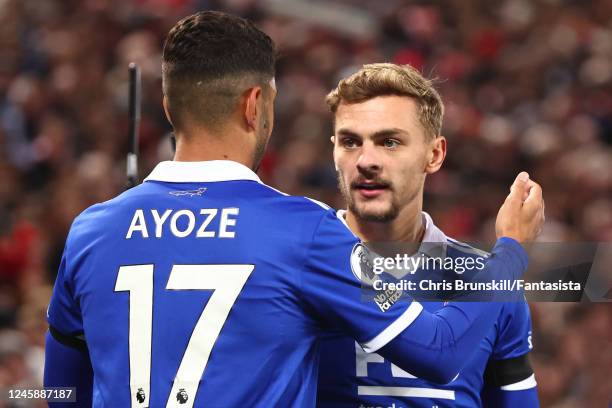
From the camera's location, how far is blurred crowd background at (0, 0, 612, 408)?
755cm

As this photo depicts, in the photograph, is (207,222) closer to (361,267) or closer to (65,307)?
(361,267)

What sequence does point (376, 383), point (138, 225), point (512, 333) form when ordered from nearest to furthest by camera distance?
point (138, 225) < point (376, 383) < point (512, 333)

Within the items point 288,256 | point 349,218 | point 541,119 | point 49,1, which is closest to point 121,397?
point 288,256

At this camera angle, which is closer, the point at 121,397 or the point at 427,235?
the point at 121,397

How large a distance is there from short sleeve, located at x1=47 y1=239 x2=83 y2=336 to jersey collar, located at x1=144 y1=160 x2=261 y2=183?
360 millimetres

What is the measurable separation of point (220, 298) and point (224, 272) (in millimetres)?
63

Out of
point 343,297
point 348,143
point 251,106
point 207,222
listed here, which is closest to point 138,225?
point 207,222

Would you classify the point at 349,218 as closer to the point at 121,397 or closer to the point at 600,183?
the point at 121,397

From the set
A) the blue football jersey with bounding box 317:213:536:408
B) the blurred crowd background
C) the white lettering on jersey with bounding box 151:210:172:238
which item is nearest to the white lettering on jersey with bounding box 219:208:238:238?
the white lettering on jersey with bounding box 151:210:172:238

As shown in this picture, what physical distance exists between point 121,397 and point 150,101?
6.97m

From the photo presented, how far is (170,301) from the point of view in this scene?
268 cm

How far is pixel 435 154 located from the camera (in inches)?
147

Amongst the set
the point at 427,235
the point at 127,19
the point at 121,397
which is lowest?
the point at 121,397

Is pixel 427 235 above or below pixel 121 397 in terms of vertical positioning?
above
